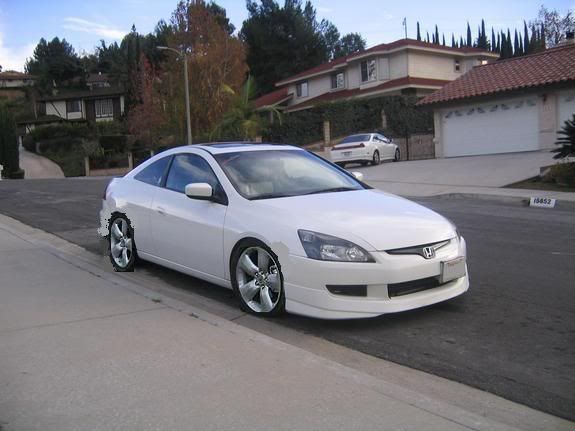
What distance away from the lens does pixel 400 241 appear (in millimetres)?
4832

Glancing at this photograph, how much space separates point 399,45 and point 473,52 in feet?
22.2

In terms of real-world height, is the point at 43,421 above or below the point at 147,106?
below

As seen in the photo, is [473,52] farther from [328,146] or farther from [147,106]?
[147,106]

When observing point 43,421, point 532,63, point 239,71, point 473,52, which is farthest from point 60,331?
point 473,52

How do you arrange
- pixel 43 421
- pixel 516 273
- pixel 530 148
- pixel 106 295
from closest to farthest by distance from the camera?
pixel 43 421, pixel 106 295, pixel 516 273, pixel 530 148

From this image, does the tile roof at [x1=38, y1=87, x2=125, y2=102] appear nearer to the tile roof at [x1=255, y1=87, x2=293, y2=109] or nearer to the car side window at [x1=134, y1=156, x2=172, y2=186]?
the tile roof at [x1=255, y1=87, x2=293, y2=109]

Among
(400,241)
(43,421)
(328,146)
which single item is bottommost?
(43,421)

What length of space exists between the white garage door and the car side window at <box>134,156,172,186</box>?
69.4 feet

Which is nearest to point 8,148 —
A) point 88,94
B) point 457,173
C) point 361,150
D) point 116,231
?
point 361,150

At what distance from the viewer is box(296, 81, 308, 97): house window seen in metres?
51.1

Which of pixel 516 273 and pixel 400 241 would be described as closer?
pixel 400 241

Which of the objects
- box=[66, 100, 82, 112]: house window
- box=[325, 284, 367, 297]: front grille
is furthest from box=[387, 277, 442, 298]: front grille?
box=[66, 100, 82, 112]: house window

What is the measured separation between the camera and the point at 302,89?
51.4m

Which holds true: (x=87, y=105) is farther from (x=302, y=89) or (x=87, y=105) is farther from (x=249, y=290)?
(x=249, y=290)
